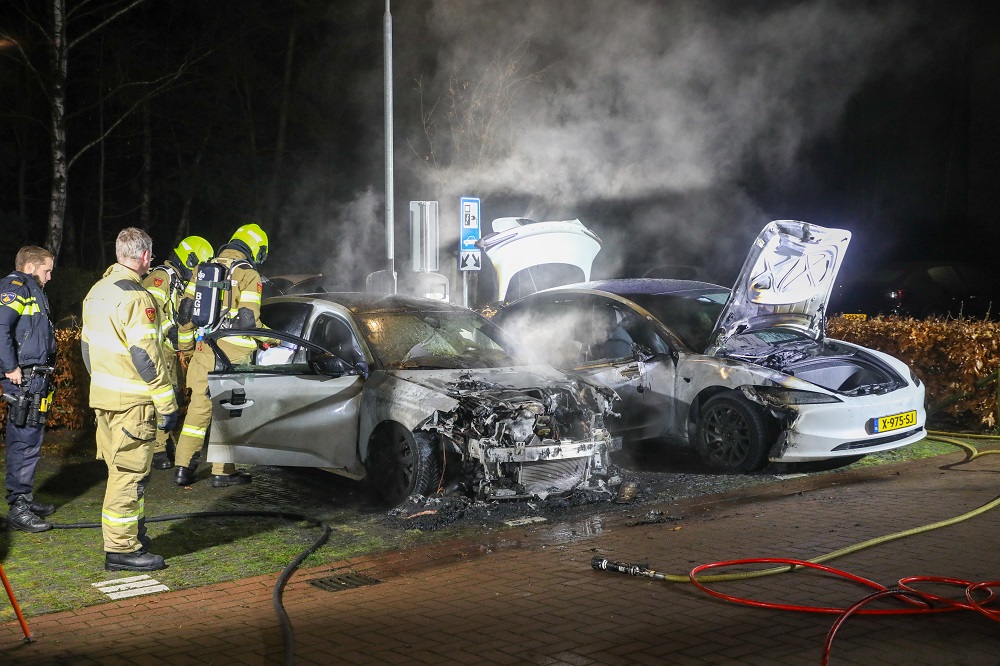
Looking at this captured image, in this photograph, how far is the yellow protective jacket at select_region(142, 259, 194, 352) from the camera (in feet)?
27.2

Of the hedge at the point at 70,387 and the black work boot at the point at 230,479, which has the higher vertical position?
the hedge at the point at 70,387

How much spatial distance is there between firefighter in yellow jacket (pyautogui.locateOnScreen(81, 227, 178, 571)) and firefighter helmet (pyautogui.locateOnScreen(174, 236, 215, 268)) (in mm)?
3127

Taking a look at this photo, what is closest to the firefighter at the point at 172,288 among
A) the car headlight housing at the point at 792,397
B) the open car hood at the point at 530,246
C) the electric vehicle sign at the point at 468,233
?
the open car hood at the point at 530,246

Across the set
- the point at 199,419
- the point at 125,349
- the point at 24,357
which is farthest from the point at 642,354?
the point at 24,357

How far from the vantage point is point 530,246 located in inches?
457

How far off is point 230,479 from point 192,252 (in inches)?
82.7

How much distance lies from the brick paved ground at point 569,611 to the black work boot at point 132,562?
434mm

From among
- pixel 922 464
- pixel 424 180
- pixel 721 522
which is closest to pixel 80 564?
pixel 721 522

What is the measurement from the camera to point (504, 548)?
6.39m

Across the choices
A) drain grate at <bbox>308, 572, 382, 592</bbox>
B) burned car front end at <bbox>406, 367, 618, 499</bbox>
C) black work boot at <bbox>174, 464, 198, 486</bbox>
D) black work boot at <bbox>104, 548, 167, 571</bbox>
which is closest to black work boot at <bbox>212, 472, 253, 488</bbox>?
black work boot at <bbox>174, 464, 198, 486</bbox>

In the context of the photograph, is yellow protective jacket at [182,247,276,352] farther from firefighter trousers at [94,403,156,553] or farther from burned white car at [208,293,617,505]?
firefighter trousers at [94,403,156,553]

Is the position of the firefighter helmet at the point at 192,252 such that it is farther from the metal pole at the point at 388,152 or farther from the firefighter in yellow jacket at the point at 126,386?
the metal pole at the point at 388,152

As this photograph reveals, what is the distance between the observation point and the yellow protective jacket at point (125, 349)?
566 cm

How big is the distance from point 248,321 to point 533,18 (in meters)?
11.6
